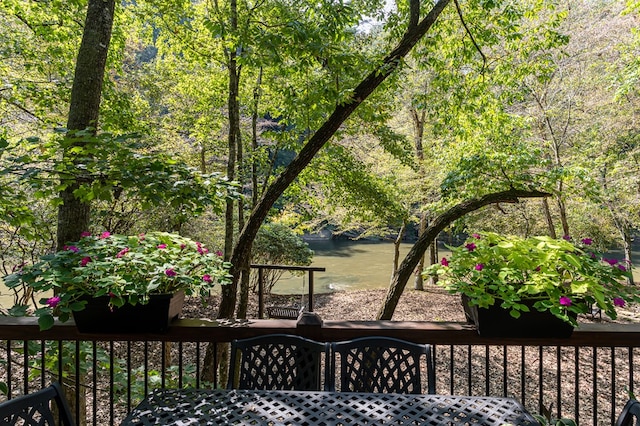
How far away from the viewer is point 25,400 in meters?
1.07

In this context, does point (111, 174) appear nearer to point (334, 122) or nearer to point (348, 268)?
point (334, 122)

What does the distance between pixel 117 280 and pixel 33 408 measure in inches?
18.5

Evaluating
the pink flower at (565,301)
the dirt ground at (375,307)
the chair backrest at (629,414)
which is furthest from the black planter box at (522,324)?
the dirt ground at (375,307)

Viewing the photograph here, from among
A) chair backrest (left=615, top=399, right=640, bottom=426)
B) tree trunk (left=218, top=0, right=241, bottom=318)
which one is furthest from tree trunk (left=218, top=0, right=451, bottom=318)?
chair backrest (left=615, top=399, right=640, bottom=426)

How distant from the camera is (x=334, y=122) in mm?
3416

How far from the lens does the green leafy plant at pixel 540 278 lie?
1451mm

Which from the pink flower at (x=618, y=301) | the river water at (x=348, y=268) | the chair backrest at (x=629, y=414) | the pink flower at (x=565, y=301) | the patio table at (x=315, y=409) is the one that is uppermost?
the pink flower at (x=565, y=301)

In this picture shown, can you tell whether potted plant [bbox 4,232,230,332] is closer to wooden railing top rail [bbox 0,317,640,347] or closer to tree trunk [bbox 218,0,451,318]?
wooden railing top rail [bbox 0,317,640,347]

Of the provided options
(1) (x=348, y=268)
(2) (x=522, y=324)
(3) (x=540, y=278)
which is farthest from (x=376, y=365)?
(1) (x=348, y=268)

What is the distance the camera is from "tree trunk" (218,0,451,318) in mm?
3408

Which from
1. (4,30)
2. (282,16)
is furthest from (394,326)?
(4,30)

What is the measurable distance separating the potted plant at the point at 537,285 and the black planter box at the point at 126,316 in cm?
118

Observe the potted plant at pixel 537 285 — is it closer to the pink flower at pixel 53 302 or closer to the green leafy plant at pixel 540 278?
the green leafy plant at pixel 540 278

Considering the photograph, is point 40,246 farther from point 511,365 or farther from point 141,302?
point 511,365
